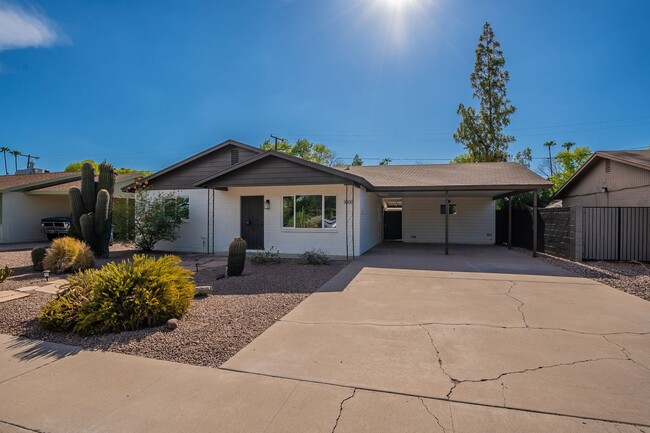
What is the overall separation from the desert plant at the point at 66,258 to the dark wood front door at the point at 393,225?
1485 cm

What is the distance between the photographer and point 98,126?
2453 centimetres

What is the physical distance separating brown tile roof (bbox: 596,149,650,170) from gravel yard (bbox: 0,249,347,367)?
1172cm

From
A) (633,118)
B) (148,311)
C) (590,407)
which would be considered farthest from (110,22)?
(633,118)

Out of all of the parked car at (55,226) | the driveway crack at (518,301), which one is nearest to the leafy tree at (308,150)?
the parked car at (55,226)

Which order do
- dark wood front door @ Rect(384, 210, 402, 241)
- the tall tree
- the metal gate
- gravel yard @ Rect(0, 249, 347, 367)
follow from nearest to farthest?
gravel yard @ Rect(0, 249, 347, 367) → the metal gate → dark wood front door @ Rect(384, 210, 402, 241) → the tall tree

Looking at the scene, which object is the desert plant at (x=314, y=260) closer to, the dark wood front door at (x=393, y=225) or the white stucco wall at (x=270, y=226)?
the white stucco wall at (x=270, y=226)

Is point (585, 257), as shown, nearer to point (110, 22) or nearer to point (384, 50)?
point (384, 50)

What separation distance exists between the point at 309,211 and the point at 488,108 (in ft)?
72.4

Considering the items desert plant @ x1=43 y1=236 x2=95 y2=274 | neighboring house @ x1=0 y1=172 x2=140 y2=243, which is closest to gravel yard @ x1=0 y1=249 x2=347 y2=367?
desert plant @ x1=43 y1=236 x2=95 y2=274

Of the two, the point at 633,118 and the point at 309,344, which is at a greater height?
the point at 633,118

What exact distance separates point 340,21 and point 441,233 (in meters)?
11.5

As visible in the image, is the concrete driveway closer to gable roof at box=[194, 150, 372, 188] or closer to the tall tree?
gable roof at box=[194, 150, 372, 188]

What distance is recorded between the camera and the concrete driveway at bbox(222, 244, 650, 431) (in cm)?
279

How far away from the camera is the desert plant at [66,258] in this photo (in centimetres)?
866
